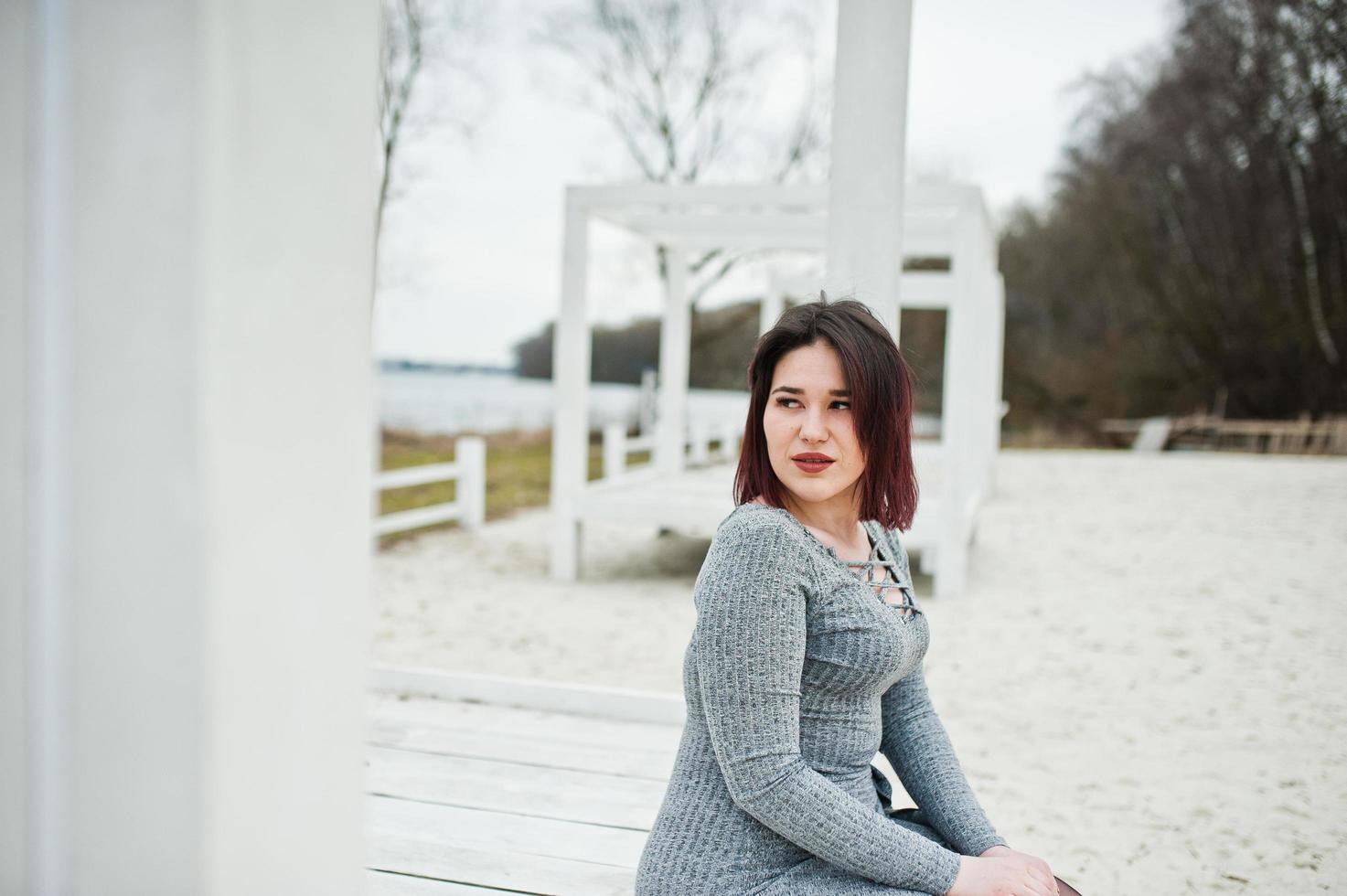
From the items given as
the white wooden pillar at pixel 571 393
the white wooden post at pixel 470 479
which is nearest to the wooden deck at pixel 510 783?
the white wooden pillar at pixel 571 393

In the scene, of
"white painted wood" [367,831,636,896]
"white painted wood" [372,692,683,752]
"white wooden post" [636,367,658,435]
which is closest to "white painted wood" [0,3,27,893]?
"white painted wood" [367,831,636,896]

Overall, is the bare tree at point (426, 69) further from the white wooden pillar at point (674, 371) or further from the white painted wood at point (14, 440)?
the white painted wood at point (14, 440)

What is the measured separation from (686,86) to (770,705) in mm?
13380

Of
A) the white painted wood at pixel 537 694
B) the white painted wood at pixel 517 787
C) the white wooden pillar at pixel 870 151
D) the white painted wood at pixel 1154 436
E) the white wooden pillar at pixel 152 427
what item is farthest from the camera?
the white painted wood at pixel 1154 436

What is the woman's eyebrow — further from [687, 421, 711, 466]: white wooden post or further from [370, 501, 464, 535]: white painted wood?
[687, 421, 711, 466]: white wooden post

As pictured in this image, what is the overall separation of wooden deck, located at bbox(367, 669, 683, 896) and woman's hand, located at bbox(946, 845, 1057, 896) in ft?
2.41

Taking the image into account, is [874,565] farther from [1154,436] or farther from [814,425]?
[1154,436]

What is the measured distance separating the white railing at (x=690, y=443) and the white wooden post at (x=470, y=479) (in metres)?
1.28

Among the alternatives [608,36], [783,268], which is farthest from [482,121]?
[783,268]

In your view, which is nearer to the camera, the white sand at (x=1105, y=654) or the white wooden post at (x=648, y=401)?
the white sand at (x=1105, y=654)

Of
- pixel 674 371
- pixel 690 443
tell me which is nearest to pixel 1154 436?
pixel 690 443

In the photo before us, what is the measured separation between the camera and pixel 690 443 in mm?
Answer: 12383

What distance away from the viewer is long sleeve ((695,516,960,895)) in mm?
1182

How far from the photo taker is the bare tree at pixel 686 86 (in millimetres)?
13117
